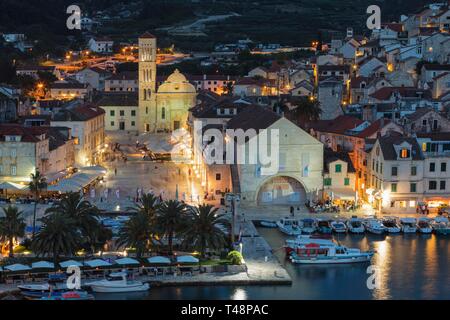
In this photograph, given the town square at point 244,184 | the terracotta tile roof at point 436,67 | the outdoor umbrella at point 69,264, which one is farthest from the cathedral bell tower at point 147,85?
the outdoor umbrella at point 69,264

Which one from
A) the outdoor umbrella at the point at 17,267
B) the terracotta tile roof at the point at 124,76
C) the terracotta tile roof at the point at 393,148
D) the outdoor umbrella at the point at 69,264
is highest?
the terracotta tile roof at the point at 124,76

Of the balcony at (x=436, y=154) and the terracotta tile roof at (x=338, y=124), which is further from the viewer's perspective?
the terracotta tile roof at (x=338, y=124)

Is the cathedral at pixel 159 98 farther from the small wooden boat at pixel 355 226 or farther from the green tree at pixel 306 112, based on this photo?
the small wooden boat at pixel 355 226

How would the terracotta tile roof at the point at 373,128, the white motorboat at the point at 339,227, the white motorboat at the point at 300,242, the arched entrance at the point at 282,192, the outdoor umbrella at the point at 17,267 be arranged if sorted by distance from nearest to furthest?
the outdoor umbrella at the point at 17,267
the white motorboat at the point at 300,242
the white motorboat at the point at 339,227
the arched entrance at the point at 282,192
the terracotta tile roof at the point at 373,128

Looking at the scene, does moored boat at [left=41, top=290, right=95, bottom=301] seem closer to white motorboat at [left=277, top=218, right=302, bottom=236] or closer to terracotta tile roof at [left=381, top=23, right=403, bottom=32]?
white motorboat at [left=277, top=218, right=302, bottom=236]

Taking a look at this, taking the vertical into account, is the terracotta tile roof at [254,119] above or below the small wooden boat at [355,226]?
above

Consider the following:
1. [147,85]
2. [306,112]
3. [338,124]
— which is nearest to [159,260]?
[338,124]

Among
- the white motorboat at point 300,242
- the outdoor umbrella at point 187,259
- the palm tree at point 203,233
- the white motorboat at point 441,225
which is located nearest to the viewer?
the outdoor umbrella at point 187,259

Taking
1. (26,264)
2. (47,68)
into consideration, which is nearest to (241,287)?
(26,264)
